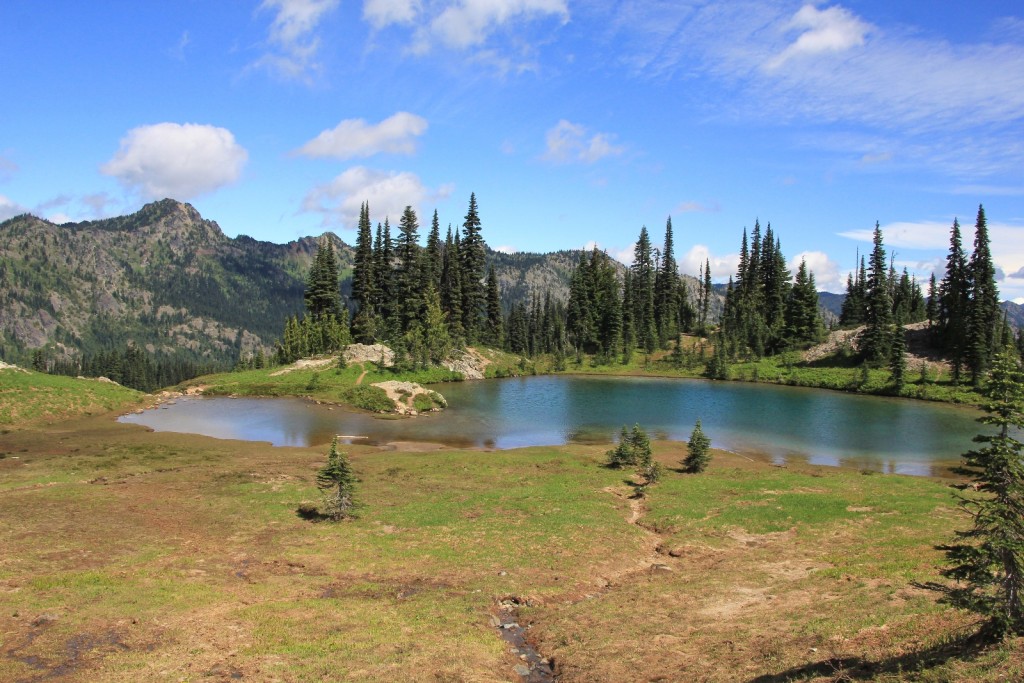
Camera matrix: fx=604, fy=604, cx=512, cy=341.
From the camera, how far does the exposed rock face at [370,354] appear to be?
9831 cm

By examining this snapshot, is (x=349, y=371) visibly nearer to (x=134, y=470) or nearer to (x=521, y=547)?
(x=134, y=470)

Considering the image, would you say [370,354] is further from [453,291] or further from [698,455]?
[698,455]

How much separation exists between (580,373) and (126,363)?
145 metres

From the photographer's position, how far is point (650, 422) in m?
68.2

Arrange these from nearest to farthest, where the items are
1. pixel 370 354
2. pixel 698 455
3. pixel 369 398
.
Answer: pixel 698 455
pixel 369 398
pixel 370 354

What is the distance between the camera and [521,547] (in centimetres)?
2681

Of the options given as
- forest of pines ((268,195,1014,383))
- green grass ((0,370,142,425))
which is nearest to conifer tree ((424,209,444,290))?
forest of pines ((268,195,1014,383))

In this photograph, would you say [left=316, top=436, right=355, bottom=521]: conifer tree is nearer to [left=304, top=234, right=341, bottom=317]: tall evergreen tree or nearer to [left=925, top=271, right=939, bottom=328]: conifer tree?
[left=304, top=234, right=341, bottom=317]: tall evergreen tree

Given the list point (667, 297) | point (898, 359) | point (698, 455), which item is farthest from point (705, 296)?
point (698, 455)

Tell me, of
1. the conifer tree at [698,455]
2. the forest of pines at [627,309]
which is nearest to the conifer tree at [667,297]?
the forest of pines at [627,309]

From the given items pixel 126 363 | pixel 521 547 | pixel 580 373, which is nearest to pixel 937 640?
pixel 521 547

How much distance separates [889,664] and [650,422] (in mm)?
54323

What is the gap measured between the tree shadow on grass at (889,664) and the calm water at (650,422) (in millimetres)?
37000

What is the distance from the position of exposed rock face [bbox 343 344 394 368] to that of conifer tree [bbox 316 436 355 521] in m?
67.1
